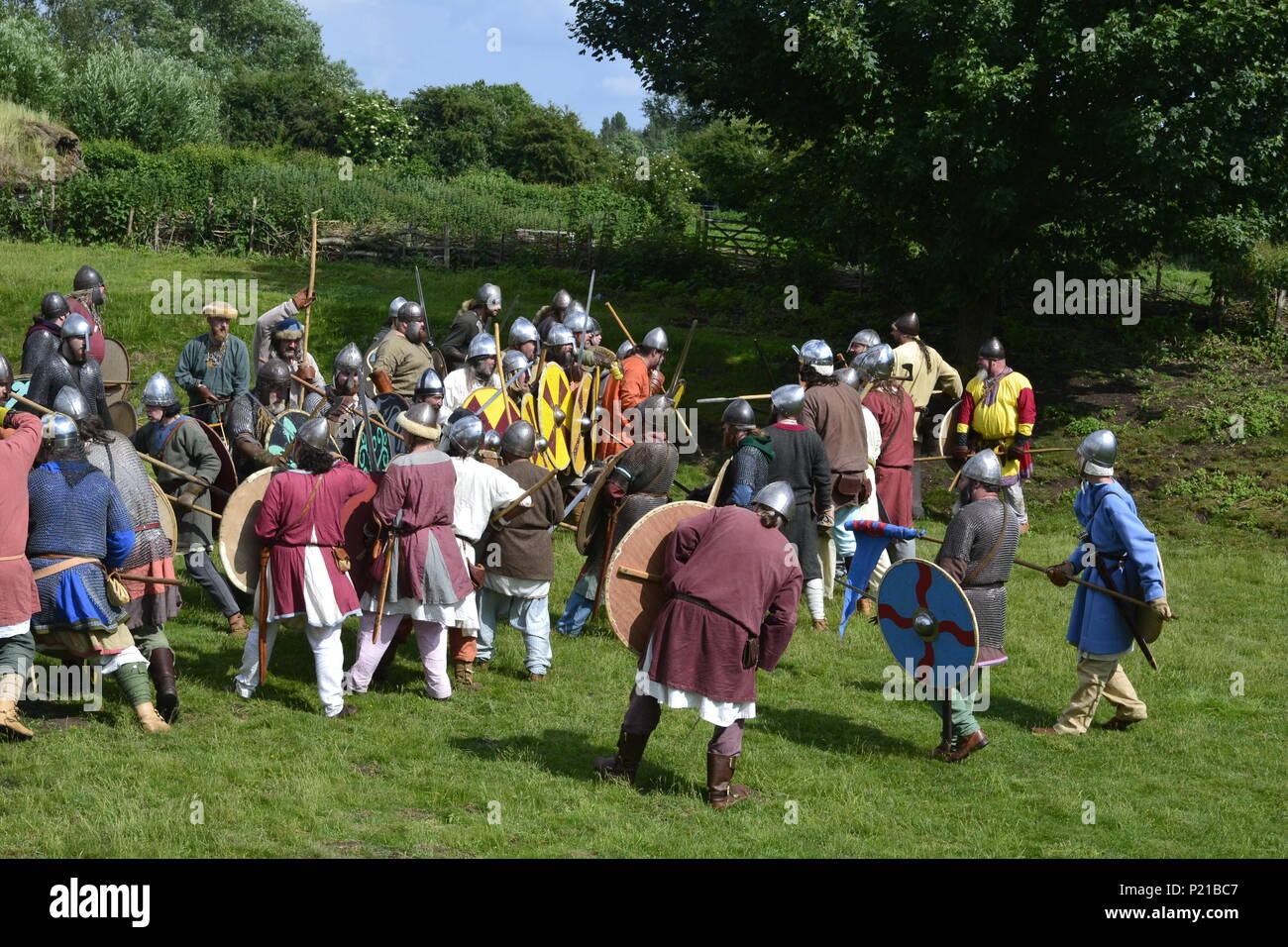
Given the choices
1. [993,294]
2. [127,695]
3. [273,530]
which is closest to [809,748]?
[273,530]

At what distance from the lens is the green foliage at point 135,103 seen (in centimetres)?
3484

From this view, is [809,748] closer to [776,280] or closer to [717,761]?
[717,761]

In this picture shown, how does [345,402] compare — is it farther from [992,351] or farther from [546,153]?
[546,153]

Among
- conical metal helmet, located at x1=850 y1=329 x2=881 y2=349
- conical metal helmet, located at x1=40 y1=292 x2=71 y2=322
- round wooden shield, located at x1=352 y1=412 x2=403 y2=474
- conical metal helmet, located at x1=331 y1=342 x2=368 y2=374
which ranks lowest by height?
round wooden shield, located at x1=352 y1=412 x2=403 y2=474

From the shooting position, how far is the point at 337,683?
24.3 ft

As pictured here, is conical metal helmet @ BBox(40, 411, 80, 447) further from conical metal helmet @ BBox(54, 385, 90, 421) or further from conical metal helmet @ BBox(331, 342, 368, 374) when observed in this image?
conical metal helmet @ BBox(331, 342, 368, 374)

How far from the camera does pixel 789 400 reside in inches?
344

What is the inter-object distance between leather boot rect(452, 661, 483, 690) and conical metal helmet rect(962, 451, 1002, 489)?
305 cm

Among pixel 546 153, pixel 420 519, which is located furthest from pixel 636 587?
pixel 546 153

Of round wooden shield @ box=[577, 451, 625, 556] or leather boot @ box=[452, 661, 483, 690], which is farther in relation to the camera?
round wooden shield @ box=[577, 451, 625, 556]

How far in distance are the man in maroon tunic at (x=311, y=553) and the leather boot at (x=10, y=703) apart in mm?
1249

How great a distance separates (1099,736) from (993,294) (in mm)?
9688

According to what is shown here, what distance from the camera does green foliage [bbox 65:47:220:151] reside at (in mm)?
34844

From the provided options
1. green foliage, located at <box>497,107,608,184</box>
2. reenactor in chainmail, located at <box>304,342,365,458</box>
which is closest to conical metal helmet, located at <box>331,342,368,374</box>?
reenactor in chainmail, located at <box>304,342,365,458</box>
